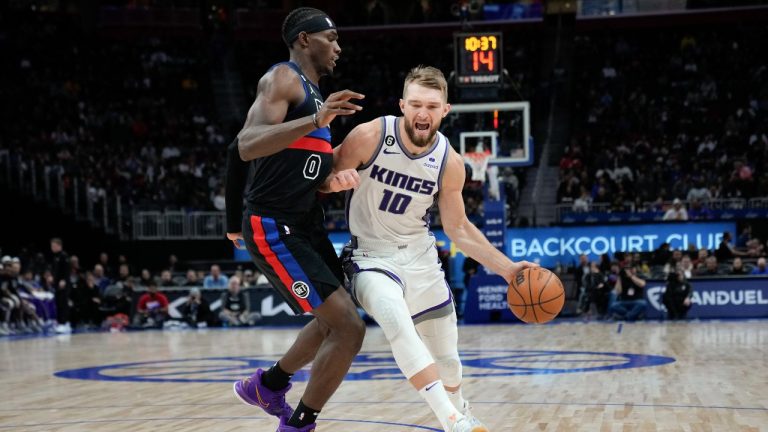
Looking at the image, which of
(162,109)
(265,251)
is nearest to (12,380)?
(265,251)

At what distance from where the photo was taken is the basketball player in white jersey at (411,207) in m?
5.55

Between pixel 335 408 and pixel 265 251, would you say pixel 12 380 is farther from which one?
pixel 265 251

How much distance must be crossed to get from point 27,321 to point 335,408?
1401 centimetres

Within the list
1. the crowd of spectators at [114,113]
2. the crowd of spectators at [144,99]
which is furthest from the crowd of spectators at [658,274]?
the crowd of spectators at [114,113]

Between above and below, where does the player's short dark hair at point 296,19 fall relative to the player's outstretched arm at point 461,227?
above

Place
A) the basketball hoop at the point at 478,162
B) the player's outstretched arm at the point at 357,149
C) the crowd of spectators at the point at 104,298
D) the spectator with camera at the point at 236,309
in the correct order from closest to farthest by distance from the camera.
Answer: the player's outstretched arm at the point at 357,149 → the basketball hoop at the point at 478,162 → the crowd of spectators at the point at 104,298 → the spectator with camera at the point at 236,309

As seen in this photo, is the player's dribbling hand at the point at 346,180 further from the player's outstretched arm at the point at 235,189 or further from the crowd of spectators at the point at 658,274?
the crowd of spectators at the point at 658,274

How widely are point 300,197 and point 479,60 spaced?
13105 millimetres

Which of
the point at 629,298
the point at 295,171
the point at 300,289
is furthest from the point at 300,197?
the point at 629,298

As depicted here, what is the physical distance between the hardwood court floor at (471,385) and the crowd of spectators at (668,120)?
9411 millimetres

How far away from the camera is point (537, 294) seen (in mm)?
5797

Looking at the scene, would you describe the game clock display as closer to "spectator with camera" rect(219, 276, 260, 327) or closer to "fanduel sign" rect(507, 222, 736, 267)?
"fanduel sign" rect(507, 222, 736, 267)

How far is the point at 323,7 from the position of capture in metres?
37.7

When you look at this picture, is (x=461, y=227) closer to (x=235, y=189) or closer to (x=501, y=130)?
(x=235, y=189)
